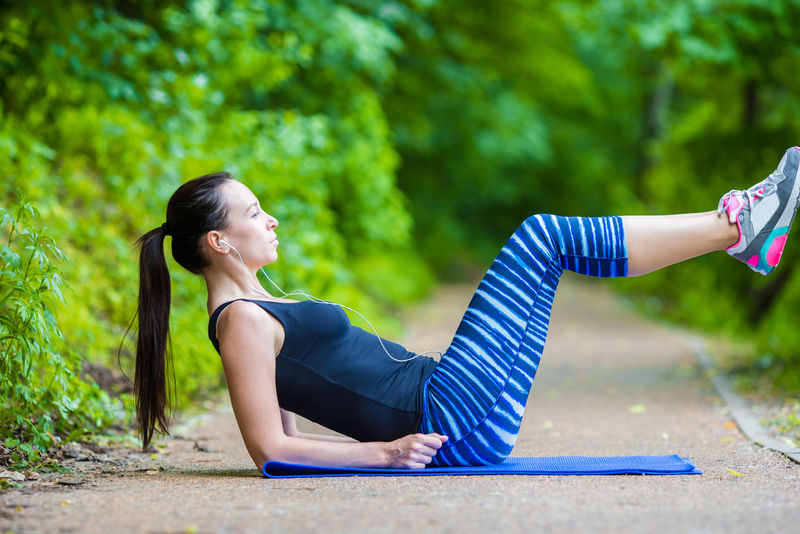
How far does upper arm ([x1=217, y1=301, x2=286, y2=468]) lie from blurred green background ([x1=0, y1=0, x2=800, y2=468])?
841 millimetres

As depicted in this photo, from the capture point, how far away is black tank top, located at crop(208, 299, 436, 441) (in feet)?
11.2

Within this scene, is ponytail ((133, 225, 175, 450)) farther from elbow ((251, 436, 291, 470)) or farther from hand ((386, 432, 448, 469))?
hand ((386, 432, 448, 469))

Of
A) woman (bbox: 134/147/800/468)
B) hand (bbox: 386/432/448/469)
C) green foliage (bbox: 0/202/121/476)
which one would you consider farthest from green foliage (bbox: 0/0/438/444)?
hand (bbox: 386/432/448/469)

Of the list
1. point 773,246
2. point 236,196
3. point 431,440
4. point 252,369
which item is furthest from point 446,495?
point 773,246

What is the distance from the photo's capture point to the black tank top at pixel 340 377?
3418mm

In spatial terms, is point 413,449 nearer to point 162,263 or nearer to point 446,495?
point 446,495

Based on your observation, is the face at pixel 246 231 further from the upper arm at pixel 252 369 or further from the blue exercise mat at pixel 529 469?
the blue exercise mat at pixel 529 469

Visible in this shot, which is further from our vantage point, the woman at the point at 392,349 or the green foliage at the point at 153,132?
the green foliage at the point at 153,132

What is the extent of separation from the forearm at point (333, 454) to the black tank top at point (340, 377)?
11cm

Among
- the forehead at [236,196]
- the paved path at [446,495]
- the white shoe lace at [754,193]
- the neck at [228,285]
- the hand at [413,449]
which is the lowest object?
the paved path at [446,495]

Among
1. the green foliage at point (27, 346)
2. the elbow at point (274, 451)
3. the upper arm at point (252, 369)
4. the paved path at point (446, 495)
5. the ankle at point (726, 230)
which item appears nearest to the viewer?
the paved path at point (446, 495)

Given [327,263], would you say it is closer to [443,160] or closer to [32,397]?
[32,397]

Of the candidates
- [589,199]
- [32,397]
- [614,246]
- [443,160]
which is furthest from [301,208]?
[589,199]

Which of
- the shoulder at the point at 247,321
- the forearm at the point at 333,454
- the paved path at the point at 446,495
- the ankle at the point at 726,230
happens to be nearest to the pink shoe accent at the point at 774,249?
the ankle at the point at 726,230
